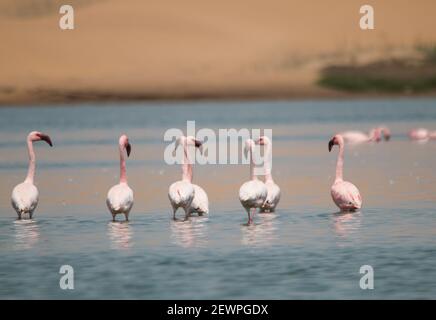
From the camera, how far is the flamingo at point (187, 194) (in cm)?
2402

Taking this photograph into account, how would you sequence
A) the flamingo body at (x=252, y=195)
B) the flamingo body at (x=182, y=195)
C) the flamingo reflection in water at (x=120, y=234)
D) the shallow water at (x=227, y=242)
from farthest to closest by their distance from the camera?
the flamingo body at (x=182, y=195)
the flamingo body at (x=252, y=195)
the flamingo reflection in water at (x=120, y=234)
the shallow water at (x=227, y=242)

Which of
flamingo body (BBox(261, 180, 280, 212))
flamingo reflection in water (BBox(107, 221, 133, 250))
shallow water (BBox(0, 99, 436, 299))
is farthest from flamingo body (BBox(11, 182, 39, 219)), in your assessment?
flamingo body (BBox(261, 180, 280, 212))

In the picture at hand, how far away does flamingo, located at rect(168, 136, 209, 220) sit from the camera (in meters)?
24.0

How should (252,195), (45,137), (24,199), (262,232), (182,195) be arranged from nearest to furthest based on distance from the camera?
(262,232) → (252,195) → (182,195) → (24,199) → (45,137)

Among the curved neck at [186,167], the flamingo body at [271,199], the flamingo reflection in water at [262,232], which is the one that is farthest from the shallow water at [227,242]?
the curved neck at [186,167]

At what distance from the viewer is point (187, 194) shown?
24031 millimetres

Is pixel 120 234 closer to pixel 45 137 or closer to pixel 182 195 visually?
pixel 182 195

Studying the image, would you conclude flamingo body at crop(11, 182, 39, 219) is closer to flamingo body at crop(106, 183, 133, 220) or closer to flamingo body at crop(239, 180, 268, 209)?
flamingo body at crop(106, 183, 133, 220)

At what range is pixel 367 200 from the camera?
90.5 feet

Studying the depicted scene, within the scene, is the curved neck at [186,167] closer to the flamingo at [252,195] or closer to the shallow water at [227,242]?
the shallow water at [227,242]

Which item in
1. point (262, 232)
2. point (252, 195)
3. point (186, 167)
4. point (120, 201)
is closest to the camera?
point (262, 232)

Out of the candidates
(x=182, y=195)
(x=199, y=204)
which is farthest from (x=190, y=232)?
(x=199, y=204)
